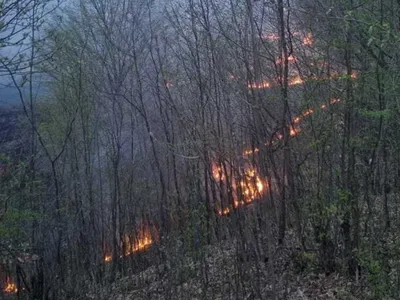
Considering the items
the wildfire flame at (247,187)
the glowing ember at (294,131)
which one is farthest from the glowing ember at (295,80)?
the wildfire flame at (247,187)

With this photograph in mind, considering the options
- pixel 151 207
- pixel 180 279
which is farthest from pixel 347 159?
pixel 151 207

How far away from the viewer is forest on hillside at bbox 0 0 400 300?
6.36 meters

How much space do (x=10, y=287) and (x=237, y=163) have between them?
5316mm

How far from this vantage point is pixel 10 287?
31.3 feet

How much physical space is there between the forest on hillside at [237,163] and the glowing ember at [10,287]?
71mm

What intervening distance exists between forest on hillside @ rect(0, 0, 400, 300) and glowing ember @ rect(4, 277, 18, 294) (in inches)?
2.8

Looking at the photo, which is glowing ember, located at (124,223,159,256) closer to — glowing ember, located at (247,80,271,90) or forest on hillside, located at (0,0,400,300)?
forest on hillside, located at (0,0,400,300)

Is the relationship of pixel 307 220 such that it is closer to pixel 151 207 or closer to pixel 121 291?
pixel 121 291

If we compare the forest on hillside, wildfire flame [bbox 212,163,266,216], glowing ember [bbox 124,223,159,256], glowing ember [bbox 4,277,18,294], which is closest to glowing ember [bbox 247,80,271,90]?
the forest on hillside

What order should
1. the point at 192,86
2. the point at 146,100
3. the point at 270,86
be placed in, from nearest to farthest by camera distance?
the point at 270,86 < the point at 192,86 < the point at 146,100

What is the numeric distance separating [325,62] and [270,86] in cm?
123

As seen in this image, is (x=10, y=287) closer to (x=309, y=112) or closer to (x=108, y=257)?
(x=108, y=257)

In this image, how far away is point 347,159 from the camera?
23.0ft

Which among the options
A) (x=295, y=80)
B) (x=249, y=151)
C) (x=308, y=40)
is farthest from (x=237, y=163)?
(x=308, y=40)
